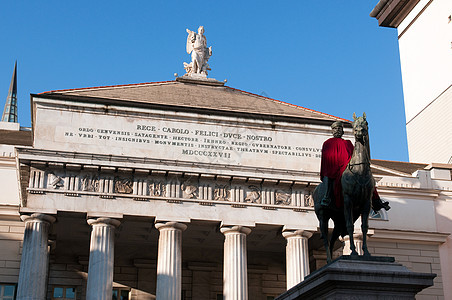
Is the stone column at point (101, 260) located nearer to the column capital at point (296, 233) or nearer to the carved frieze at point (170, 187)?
the carved frieze at point (170, 187)

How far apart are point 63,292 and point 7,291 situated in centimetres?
276

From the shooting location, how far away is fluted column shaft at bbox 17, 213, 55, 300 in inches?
1006

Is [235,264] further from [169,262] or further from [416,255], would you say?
[416,255]

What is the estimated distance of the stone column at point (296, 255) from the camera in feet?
92.3

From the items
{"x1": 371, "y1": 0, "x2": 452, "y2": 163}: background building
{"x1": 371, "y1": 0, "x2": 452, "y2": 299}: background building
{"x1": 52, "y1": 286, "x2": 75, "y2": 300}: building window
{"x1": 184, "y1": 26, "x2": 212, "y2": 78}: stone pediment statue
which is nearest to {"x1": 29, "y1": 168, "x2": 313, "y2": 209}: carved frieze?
{"x1": 52, "y1": 286, "x2": 75, "y2": 300}: building window

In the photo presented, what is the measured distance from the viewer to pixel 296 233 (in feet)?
93.7

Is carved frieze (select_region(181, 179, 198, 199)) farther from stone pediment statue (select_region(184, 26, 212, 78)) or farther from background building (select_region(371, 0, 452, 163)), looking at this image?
background building (select_region(371, 0, 452, 163))

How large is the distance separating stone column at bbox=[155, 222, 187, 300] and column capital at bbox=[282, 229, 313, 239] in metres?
4.18

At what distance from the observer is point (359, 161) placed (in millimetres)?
12445

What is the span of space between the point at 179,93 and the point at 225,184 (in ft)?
19.3

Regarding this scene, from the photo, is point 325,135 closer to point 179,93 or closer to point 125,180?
point 179,93

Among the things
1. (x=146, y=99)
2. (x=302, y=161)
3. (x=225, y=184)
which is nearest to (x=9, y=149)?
(x=146, y=99)

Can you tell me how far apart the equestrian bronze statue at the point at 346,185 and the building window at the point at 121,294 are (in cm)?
2036

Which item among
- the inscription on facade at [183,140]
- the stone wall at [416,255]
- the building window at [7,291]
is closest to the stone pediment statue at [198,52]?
the inscription on facade at [183,140]
